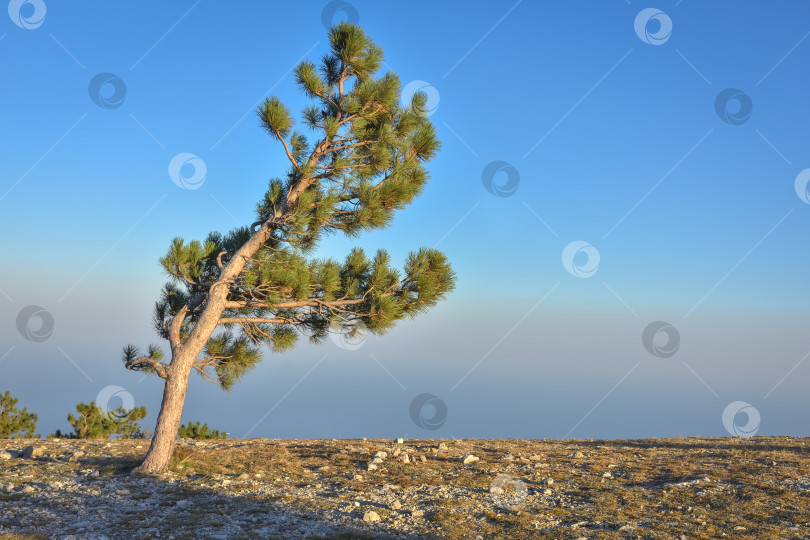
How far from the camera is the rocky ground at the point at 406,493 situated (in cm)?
833

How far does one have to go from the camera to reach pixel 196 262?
13516 millimetres

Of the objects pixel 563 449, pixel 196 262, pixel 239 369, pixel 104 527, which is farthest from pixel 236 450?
pixel 563 449

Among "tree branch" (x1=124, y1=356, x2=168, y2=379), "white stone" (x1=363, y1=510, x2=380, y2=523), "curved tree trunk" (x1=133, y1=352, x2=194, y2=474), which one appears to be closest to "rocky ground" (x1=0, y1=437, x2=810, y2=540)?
"white stone" (x1=363, y1=510, x2=380, y2=523)

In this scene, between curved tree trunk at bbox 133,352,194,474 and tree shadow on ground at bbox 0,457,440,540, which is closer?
tree shadow on ground at bbox 0,457,440,540

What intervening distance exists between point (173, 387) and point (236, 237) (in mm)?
4202

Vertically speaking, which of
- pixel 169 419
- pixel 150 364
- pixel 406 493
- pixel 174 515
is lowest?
pixel 174 515

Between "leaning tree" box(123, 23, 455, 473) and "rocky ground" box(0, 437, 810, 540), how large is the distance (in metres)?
2.20

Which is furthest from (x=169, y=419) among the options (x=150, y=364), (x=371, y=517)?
(x=371, y=517)

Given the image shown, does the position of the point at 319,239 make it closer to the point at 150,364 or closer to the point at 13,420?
the point at 150,364

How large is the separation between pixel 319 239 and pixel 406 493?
6.48m

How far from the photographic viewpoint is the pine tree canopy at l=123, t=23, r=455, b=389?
42.9 feet

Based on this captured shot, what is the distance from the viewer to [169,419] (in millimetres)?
12242

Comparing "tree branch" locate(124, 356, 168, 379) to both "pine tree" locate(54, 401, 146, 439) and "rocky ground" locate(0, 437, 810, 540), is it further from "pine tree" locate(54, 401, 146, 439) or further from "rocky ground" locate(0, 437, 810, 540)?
"pine tree" locate(54, 401, 146, 439)

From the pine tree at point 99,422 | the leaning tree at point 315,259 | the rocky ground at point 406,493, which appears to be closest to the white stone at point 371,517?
the rocky ground at point 406,493
